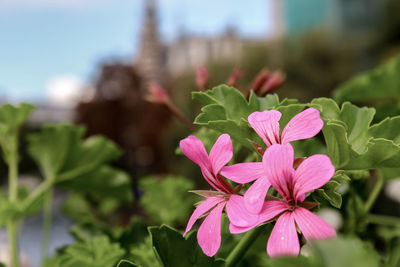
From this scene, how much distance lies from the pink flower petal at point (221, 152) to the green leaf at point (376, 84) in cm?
34

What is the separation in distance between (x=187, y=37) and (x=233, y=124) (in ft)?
81.7

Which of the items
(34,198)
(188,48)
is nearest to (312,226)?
(34,198)

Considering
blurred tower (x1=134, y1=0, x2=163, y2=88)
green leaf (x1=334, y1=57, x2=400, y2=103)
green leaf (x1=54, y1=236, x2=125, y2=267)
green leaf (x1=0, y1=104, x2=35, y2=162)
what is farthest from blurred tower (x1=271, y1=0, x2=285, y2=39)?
green leaf (x1=54, y1=236, x2=125, y2=267)

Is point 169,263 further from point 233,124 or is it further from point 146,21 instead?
point 146,21

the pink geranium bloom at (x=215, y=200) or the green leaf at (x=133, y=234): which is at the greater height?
the pink geranium bloom at (x=215, y=200)

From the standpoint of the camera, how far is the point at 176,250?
0.26 meters

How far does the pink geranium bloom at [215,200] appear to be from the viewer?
218 mm

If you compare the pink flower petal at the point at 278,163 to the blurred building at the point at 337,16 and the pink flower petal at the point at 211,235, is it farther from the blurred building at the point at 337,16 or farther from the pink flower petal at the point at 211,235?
the blurred building at the point at 337,16

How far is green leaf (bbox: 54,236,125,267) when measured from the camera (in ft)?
0.97

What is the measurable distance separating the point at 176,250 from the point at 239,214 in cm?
6

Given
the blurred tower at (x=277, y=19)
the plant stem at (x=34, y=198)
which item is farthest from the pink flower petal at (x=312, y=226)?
the blurred tower at (x=277, y=19)

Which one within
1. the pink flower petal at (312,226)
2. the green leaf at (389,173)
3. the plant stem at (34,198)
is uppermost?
the pink flower petal at (312,226)

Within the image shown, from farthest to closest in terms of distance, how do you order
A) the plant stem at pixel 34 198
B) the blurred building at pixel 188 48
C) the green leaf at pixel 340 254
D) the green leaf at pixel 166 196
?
1. the blurred building at pixel 188 48
2. the green leaf at pixel 166 196
3. the plant stem at pixel 34 198
4. the green leaf at pixel 340 254

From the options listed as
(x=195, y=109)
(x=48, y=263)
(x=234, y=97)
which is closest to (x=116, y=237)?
(x=48, y=263)
